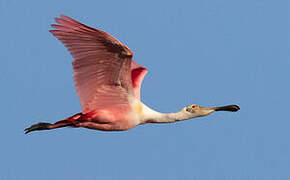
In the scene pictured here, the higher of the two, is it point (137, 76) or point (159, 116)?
point (137, 76)

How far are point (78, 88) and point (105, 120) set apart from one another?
67 cm

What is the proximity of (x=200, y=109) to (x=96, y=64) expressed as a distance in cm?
217

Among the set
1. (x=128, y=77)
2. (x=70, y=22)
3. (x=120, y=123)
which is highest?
(x=70, y=22)

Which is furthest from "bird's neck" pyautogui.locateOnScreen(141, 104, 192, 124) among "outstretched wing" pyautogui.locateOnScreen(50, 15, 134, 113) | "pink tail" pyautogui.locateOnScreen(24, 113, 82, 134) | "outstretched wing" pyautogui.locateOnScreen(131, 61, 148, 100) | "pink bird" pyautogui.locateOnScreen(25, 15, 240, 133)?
"pink tail" pyautogui.locateOnScreen(24, 113, 82, 134)

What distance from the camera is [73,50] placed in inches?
357

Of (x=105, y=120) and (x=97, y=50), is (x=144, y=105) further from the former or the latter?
(x=97, y=50)

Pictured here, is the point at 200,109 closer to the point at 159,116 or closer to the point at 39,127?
the point at 159,116

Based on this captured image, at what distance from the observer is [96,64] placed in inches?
363

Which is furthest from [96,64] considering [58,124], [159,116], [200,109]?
[200,109]

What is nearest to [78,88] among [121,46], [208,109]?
[121,46]

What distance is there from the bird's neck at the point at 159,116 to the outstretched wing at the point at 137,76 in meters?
0.65

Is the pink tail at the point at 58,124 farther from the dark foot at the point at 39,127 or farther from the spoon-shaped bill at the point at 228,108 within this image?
the spoon-shaped bill at the point at 228,108

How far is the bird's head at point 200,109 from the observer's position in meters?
10.3

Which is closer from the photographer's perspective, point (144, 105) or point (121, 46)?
point (121, 46)
